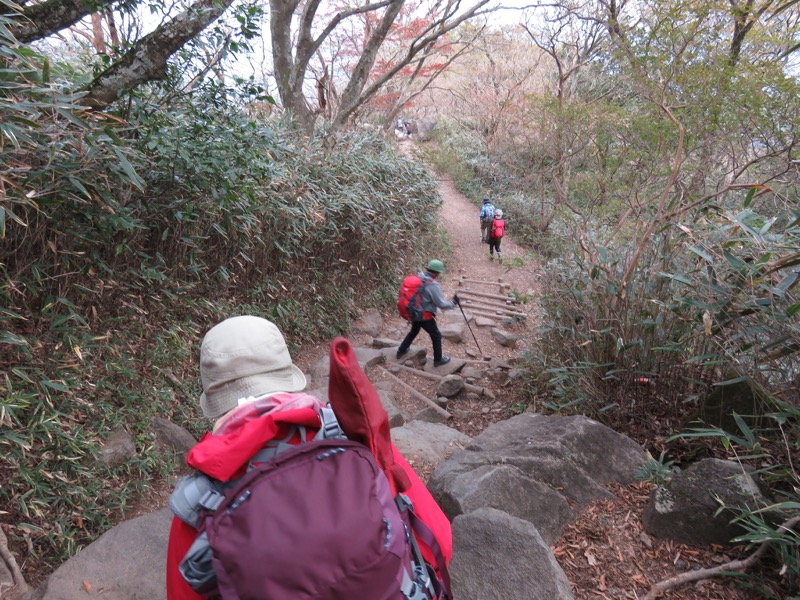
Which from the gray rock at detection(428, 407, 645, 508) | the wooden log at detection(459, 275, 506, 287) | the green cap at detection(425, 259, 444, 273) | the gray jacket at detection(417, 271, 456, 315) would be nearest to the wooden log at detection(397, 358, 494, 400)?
the gray jacket at detection(417, 271, 456, 315)

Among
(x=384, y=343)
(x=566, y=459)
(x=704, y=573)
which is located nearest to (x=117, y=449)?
(x=566, y=459)

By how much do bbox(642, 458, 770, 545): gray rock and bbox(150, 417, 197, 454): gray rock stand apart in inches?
125

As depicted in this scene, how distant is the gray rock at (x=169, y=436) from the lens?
3762mm

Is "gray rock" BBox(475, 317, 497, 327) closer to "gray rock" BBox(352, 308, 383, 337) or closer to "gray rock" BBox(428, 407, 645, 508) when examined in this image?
"gray rock" BBox(352, 308, 383, 337)

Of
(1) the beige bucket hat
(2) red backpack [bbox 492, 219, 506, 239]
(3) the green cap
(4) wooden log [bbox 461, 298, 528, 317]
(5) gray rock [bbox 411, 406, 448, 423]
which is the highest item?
(1) the beige bucket hat

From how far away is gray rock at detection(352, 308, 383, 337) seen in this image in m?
7.80

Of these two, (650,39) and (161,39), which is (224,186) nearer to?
(161,39)

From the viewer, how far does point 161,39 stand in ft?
9.95

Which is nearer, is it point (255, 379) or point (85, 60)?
point (255, 379)

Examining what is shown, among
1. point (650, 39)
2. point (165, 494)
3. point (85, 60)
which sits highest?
point (650, 39)

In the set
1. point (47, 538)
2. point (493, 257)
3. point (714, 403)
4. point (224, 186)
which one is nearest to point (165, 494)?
point (47, 538)

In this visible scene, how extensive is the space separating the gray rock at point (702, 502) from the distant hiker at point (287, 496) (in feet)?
5.87

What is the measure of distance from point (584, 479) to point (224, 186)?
3348 mm

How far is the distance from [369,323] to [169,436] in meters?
4.42
